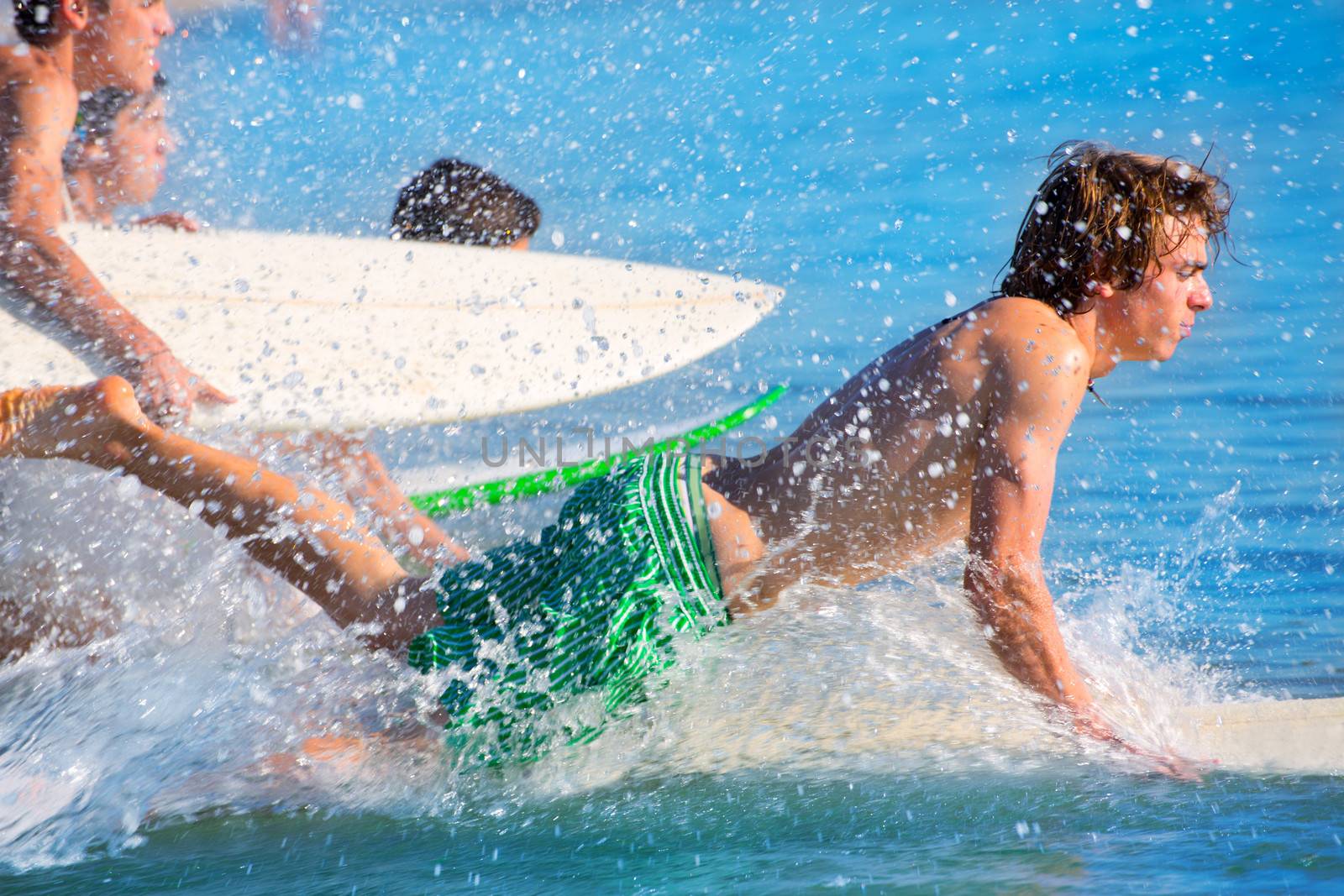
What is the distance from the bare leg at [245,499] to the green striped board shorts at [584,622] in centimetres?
12

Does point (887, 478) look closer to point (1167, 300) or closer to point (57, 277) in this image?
point (1167, 300)

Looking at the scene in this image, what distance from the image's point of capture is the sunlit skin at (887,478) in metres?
1.73

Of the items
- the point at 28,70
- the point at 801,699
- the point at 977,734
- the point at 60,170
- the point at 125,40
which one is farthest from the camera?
the point at 125,40

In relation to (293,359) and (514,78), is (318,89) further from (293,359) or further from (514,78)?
(293,359)

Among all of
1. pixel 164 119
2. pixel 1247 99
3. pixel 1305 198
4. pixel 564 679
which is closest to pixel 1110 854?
pixel 564 679

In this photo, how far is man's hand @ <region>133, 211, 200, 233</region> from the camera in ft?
13.1

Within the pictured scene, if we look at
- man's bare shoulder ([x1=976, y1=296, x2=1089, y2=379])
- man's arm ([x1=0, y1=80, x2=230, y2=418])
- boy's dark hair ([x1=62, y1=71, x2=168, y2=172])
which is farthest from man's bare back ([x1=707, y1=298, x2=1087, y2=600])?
boy's dark hair ([x1=62, y1=71, x2=168, y2=172])

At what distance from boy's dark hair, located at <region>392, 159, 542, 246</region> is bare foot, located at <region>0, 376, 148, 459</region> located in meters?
2.66

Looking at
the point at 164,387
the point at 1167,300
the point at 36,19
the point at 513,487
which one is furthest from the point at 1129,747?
the point at 36,19

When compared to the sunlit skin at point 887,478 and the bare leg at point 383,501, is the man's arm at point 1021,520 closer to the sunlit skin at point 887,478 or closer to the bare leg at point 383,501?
the sunlit skin at point 887,478

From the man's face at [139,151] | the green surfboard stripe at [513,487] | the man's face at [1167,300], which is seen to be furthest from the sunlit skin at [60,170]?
the man's face at [1167,300]

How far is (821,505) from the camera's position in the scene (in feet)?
6.02

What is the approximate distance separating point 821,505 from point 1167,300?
2.04ft

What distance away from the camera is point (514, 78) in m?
16.7
